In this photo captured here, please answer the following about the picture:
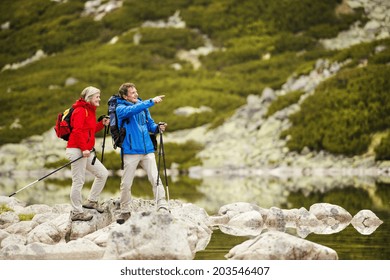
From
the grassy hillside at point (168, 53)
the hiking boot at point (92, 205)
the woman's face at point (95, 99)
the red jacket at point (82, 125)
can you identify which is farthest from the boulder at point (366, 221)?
the grassy hillside at point (168, 53)

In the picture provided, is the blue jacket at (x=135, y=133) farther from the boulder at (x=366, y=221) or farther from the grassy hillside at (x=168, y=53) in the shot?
the grassy hillside at (x=168, y=53)

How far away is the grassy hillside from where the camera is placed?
257 feet

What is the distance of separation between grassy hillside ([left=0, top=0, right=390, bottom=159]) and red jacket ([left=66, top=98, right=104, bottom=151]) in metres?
48.3

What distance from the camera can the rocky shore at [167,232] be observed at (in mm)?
11953

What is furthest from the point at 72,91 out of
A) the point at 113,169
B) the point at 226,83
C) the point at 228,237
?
the point at 228,237

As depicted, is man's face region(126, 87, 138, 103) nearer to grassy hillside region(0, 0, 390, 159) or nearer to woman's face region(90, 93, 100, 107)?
woman's face region(90, 93, 100, 107)

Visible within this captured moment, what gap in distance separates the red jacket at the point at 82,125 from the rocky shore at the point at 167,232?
5.29 ft

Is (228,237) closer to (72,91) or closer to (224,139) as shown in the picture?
(224,139)

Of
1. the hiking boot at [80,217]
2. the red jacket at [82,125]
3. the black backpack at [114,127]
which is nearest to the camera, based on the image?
the black backpack at [114,127]

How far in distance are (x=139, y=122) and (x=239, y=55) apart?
265 feet

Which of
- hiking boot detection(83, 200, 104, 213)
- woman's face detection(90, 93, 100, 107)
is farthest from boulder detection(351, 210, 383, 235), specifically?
woman's face detection(90, 93, 100, 107)

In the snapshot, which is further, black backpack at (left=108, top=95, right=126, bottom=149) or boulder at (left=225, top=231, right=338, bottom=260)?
black backpack at (left=108, top=95, right=126, bottom=149)

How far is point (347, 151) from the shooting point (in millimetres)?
53562

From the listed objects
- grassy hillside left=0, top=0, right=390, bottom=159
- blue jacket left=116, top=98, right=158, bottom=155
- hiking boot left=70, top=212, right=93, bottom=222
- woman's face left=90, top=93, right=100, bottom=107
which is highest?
woman's face left=90, top=93, right=100, bottom=107
